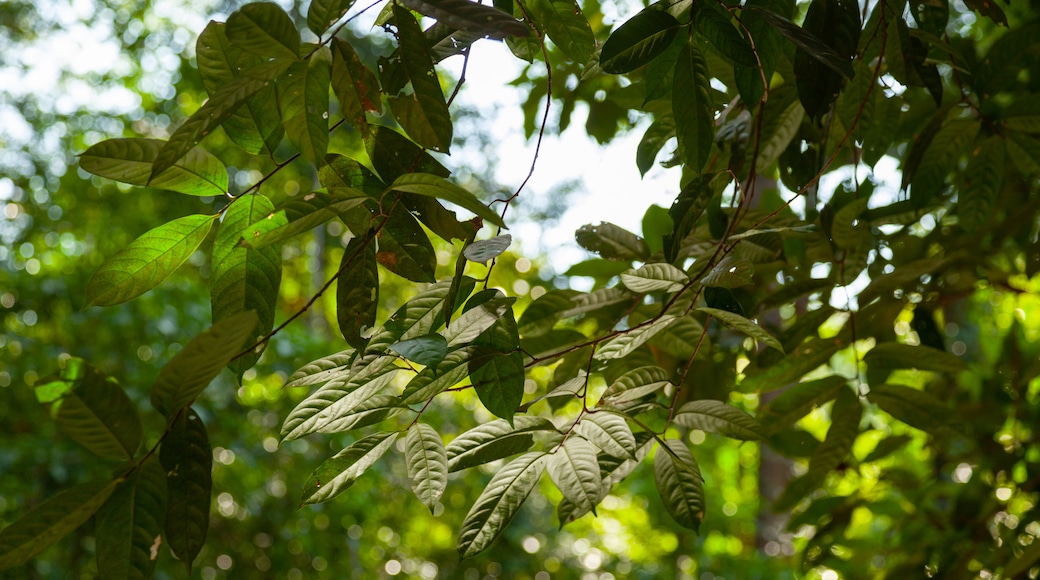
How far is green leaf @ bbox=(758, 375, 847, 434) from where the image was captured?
91cm

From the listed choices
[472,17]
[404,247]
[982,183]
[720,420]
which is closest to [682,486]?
[720,420]

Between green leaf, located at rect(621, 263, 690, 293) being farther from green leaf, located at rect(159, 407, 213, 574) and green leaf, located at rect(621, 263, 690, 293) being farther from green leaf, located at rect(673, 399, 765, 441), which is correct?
green leaf, located at rect(159, 407, 213, 574)

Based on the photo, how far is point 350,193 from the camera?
496 mm

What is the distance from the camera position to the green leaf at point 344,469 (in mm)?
536

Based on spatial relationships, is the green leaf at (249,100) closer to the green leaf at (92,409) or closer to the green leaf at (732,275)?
the green leaf at (92,409)

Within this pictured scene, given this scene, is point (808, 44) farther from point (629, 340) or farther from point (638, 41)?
Answer: point (629, 340)

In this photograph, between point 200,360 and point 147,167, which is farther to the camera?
point 147,167

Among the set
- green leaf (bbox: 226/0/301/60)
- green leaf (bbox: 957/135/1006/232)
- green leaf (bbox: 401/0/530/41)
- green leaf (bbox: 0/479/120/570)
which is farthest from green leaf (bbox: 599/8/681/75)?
green leaf (bbox: 957/135/1006/232)

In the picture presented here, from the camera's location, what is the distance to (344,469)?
1.83 ft

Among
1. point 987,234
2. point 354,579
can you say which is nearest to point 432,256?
point 987,234

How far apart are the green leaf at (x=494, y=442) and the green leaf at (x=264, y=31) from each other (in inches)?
11.4

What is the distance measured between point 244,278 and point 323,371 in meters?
0.09

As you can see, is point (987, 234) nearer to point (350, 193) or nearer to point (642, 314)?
point (642, 314)

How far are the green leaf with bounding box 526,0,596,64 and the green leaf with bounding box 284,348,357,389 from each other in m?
0.31
